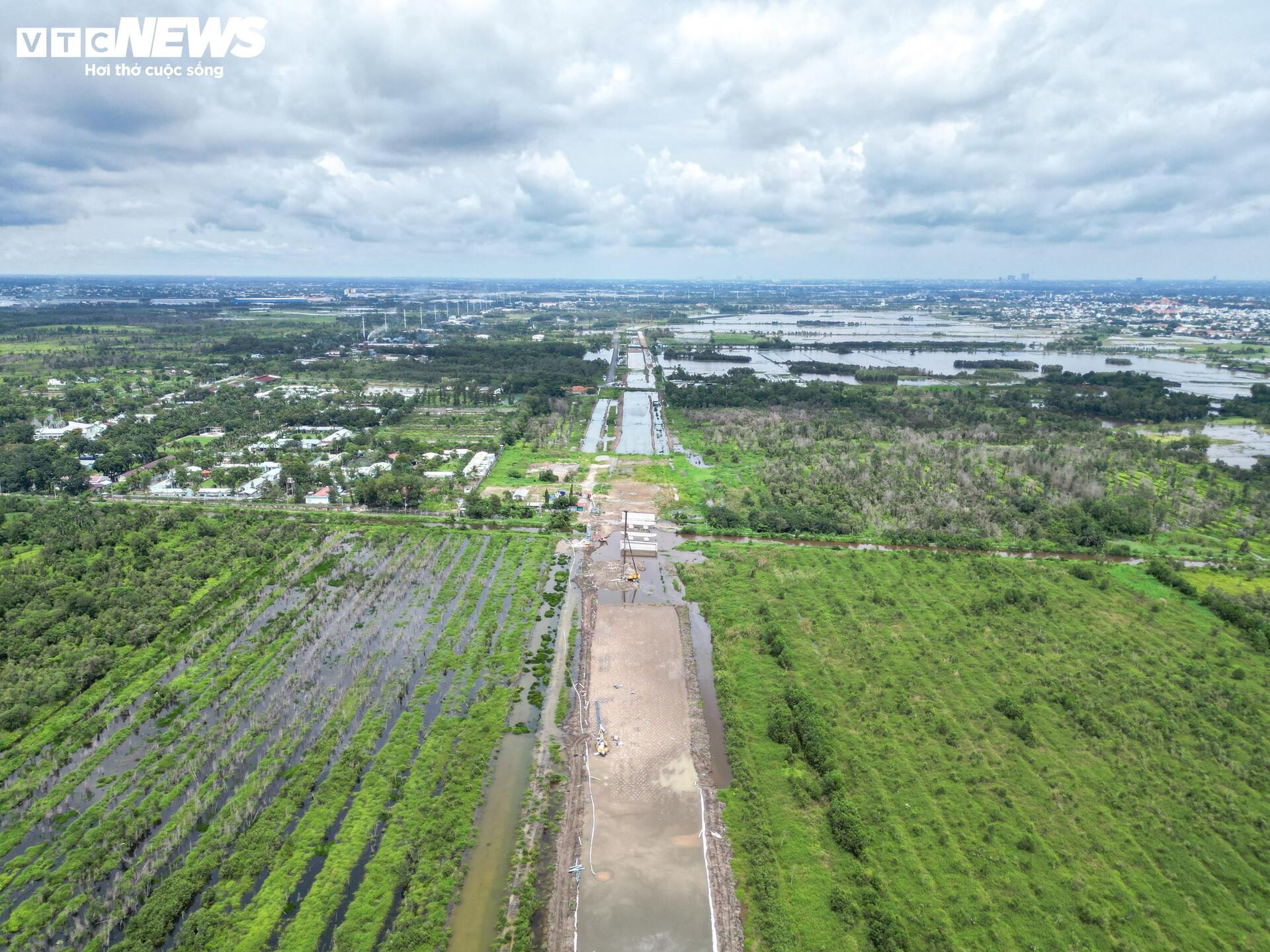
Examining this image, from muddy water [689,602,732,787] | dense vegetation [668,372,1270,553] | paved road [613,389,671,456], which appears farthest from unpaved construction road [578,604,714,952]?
paved road [613,389,671,456]

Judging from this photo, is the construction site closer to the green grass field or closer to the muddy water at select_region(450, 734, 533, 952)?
the green grass field

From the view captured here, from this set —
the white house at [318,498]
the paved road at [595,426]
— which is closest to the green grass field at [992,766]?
the white house at [318,498]

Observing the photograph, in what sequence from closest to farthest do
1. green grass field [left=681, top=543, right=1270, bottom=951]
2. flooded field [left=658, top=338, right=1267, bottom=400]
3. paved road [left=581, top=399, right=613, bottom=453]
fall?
1. green grass field [left=681, top=543, right=1270, bottom=951]
2. paved road [left=581, top=399, right=613, bottom=453]
3. flooded field [left=658, top=338, right=1267, bottom=400]

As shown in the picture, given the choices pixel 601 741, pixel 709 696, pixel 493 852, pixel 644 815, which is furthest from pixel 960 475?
pixel 493 852

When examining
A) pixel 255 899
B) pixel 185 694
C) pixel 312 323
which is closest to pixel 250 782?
pixel 255 899

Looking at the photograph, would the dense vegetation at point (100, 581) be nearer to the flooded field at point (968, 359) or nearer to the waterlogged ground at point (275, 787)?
the waterlogged ground at point (275, 787)

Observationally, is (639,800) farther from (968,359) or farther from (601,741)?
(968,359)

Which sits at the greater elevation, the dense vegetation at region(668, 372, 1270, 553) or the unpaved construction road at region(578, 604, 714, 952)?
the dense vegetation at region(668, 372, 1270, 553)
